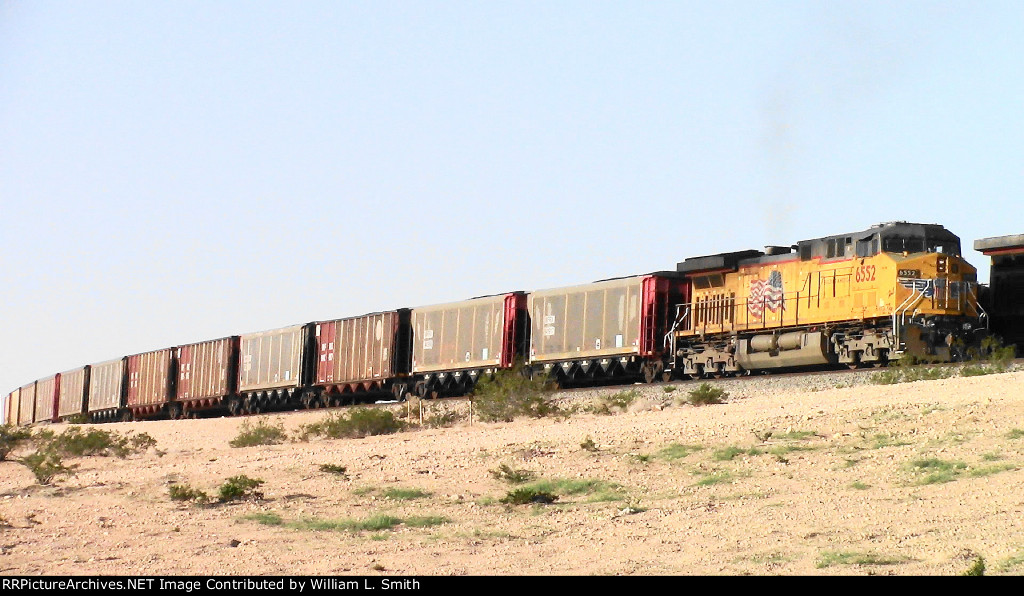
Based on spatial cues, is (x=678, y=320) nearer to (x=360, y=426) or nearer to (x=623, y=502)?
(x=360, y=426)

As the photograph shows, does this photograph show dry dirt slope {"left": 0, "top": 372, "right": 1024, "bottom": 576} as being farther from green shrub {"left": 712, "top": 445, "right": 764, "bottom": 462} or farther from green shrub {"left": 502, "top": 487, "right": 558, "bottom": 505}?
green shrub {"left": 502, "top": 487, "right": 558, "bottom": 505}

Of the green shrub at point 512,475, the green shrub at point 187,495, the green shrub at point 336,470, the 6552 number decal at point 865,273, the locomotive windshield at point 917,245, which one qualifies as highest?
the locomotive windshield at point 917,245

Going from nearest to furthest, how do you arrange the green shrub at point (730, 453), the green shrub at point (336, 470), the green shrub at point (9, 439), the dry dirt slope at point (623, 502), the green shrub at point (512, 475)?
the dry dirt slope at point (623, 502) < the green shrub at point (512, 475) < the green shrub at point (730, 453) < the green shrub at point (336, 470) < the green shrub at point (9, 439)

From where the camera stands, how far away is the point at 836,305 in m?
26.7

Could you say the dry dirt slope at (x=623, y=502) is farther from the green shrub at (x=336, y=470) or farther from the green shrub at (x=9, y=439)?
the green shrub at (x=9, y=439)

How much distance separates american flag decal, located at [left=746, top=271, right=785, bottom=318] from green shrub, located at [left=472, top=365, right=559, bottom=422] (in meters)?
5.79

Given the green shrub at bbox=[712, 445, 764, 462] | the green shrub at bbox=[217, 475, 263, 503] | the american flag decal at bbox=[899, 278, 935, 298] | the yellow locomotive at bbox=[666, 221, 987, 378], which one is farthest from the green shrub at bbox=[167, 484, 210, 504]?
the american flag decal at bbox=[899, 278, 935, 298]

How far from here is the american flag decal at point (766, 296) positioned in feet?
93.2

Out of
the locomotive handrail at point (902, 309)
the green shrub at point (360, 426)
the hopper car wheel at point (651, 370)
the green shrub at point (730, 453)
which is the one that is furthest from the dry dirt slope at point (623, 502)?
the hopper car wheel at point (651, 370)

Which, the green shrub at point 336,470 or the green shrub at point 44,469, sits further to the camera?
the green shrub at point 44,469

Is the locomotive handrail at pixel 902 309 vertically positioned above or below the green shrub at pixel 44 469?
above

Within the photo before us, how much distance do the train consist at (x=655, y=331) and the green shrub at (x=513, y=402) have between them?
5.50 metres
